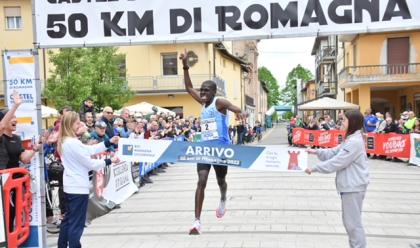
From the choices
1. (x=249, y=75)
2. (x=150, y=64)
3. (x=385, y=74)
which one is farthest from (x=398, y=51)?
(x=249, y=75)

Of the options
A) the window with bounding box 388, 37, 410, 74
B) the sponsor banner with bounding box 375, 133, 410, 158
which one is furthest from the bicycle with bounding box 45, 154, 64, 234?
the window with bounding box 388, 37, 410, 74

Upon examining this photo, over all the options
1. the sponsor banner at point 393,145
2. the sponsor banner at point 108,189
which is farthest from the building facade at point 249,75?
the sponsor banner at point 108,189

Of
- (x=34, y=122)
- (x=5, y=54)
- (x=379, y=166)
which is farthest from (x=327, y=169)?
(x=379, y=166)

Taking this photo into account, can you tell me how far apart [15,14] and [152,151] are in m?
35.0

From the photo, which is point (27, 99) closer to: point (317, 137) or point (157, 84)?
point (317, 137)

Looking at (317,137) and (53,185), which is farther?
(317,137)

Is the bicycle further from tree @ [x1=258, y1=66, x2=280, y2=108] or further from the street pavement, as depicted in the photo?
tree @ [x1=258, y1=66, x2=280, y2=108]

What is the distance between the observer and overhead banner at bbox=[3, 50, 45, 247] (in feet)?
20.2

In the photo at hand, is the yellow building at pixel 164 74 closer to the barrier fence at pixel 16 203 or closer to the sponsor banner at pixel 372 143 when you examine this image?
the sponsor banner at pixel 372 143

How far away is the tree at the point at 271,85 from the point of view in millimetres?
129625

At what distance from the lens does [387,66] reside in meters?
35.0

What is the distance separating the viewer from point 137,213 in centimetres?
943

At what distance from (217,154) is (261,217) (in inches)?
88.7

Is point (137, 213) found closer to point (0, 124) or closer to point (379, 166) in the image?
point (0, 124)
